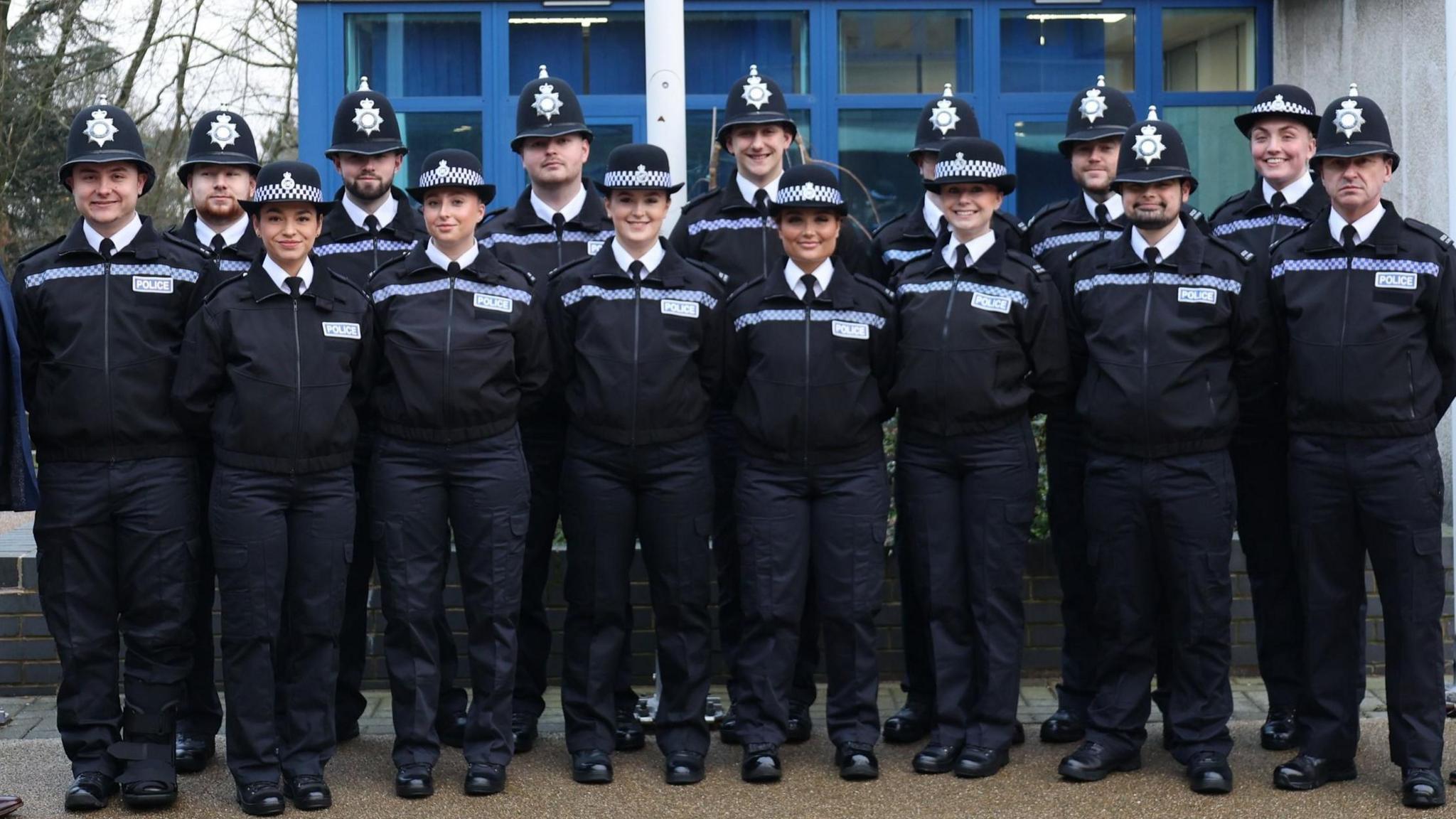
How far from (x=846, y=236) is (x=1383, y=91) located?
4810mm

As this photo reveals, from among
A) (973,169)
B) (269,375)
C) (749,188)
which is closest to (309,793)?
(269,375)

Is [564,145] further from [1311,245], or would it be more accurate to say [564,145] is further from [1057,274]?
[1311,245]

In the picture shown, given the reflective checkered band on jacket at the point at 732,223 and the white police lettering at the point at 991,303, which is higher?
the reflective checkered band on jacket at the point at 732,223

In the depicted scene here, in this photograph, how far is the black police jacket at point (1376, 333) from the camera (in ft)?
19.4

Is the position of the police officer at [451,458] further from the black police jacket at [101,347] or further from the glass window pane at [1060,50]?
the glass window pane at [1060,50]

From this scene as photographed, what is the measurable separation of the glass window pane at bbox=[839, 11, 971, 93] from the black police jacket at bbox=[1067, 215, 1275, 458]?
7.35m

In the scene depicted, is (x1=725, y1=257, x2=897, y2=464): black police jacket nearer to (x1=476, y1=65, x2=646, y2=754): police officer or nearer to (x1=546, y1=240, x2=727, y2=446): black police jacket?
(x1=546, y1=240, x2=727, y2=446): black police jacket

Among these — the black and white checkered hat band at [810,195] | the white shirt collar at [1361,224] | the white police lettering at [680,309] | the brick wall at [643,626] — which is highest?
the black and white checkered hat band at [810,195]

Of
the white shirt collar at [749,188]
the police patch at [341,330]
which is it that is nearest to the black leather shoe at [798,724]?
the white shirt collar at [749,188]

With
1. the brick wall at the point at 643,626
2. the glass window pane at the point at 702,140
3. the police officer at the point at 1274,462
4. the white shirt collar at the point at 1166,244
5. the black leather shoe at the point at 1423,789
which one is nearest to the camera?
the black leather shoe at the point at 1423,789

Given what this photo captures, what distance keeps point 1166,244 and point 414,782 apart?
3187 millimetres

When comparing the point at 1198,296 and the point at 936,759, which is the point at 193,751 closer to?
the point at 936,759

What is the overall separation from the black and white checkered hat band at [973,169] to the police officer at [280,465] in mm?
2114

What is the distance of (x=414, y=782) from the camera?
6.15m
